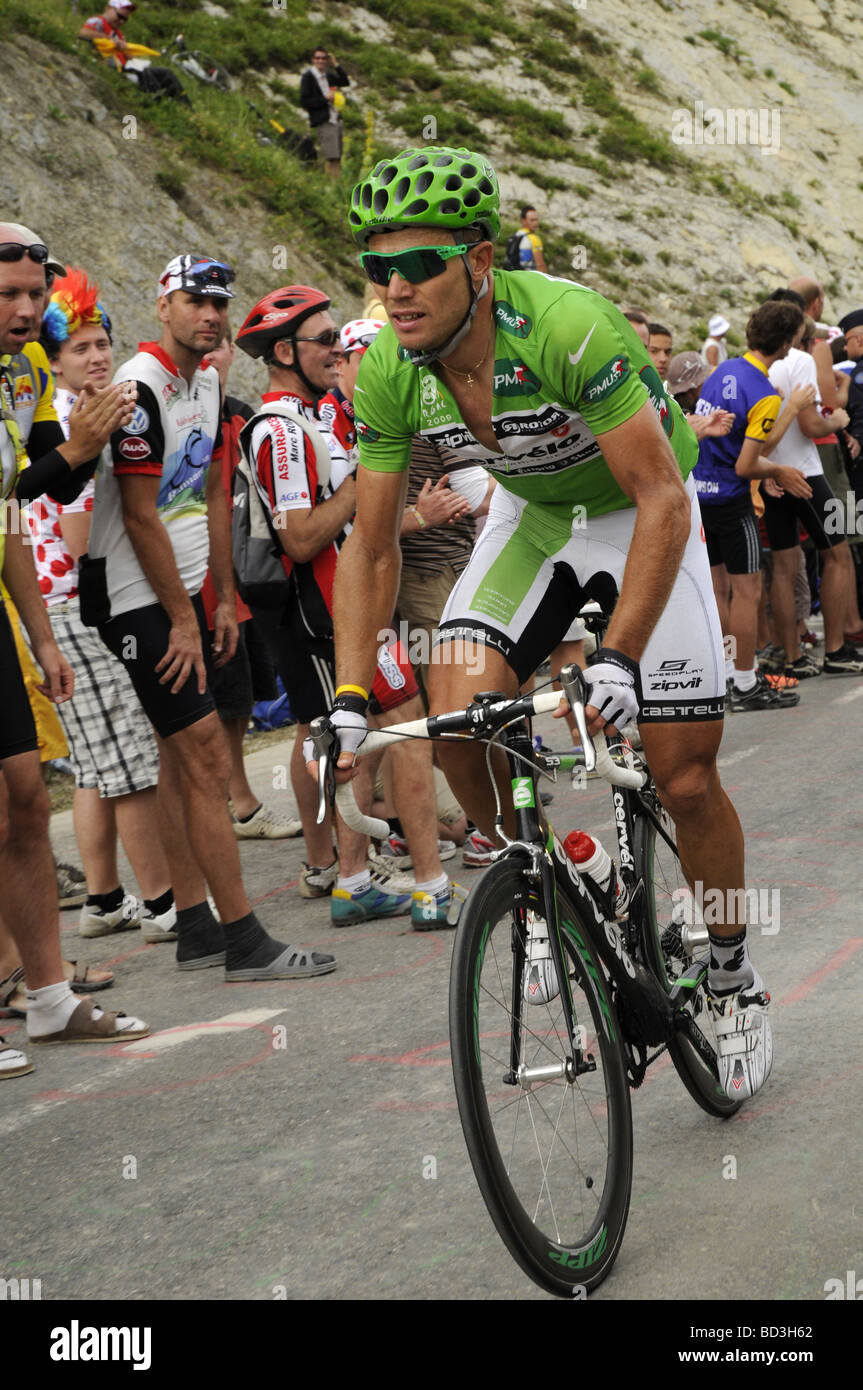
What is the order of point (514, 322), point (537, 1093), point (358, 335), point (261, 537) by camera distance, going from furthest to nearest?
point (358, 335)
point (261, 537)
point (514, 322)
point (537, 1093)

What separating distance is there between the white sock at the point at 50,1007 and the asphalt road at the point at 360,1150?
0.09m

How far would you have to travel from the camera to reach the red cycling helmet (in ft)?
19.9

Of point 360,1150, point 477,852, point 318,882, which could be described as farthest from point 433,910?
point 360,1150

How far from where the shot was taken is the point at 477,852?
6625 mm

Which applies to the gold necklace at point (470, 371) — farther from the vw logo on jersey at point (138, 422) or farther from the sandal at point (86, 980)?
the sandal at point (86, 980)

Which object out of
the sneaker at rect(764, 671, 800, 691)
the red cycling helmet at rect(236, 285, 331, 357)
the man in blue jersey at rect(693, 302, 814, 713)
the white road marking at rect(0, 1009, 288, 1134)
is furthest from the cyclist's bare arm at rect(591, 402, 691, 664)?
the sneaker at rect(764, 671, 800, 691)

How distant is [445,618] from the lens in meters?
3.68

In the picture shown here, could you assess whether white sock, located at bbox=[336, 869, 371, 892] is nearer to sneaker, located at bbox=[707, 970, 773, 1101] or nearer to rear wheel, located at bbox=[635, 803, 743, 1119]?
rear wheel, located at bbox=[635, 803, 743, 1119]

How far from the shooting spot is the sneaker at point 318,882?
261 inches

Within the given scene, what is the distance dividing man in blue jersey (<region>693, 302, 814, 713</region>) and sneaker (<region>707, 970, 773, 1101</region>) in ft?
20.2

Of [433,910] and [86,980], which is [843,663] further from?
[86,980]

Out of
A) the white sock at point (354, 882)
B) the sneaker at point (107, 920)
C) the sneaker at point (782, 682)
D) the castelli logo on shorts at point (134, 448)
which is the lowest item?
the sneaker at point (782, 682)

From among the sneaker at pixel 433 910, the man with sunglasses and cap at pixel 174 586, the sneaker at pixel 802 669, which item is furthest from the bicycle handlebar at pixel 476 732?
the sneaker at pixel 802 669

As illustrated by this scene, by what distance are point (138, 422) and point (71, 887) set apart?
2.75 metres
